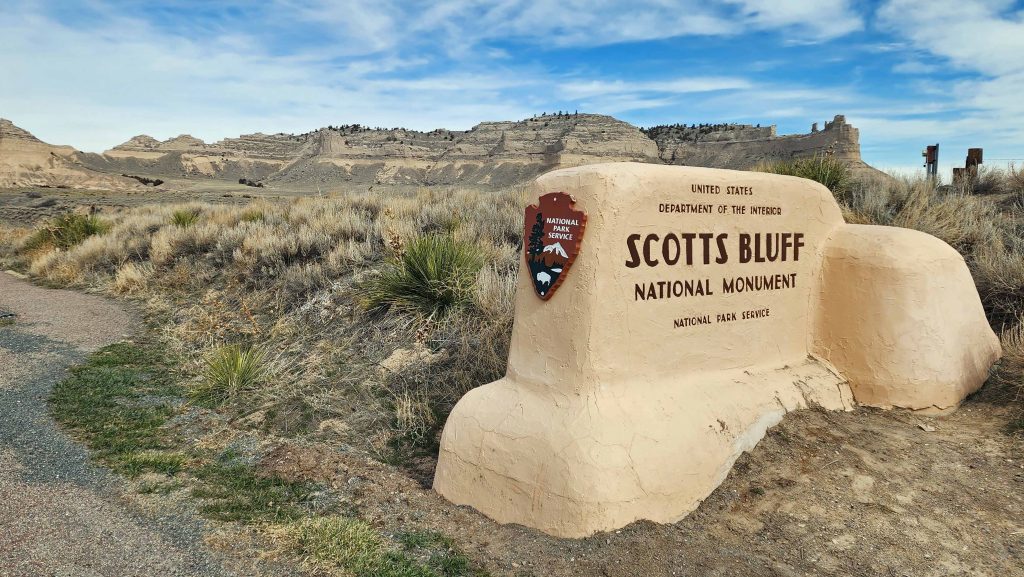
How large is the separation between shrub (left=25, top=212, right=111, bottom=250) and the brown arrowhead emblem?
17503 mm

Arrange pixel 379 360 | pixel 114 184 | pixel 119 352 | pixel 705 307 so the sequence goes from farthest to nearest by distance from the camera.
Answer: pixel 114 184
pixel 119 352
pixel 379 360
pixel 705 307

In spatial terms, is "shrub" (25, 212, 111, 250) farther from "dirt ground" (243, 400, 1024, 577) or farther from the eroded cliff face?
the eroded cliff face

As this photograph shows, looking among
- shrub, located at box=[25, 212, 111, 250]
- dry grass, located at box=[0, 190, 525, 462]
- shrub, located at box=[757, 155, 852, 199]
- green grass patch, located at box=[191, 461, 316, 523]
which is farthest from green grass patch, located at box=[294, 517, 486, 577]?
shrub, located at box=[25, 212, 111, 250]

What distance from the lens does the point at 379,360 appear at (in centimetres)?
687

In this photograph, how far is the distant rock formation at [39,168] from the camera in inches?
2205

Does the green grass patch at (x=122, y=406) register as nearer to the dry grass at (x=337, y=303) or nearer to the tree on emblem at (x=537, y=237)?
the dry grass at (x=337, y=303)

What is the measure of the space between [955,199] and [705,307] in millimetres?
7525

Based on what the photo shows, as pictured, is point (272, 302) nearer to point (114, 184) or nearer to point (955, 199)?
point (955, 199)

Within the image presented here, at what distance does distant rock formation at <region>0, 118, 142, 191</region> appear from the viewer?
56000 mm

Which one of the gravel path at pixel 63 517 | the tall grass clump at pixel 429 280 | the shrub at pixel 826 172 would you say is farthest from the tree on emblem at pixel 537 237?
the shrub at pixel 826 172

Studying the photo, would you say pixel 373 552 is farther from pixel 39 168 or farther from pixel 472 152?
pixel 472 152

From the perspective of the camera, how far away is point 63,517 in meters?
3.93

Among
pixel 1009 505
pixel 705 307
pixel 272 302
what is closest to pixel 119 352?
pixel 272 302

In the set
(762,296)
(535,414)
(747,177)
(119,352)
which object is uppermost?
(747,177)
